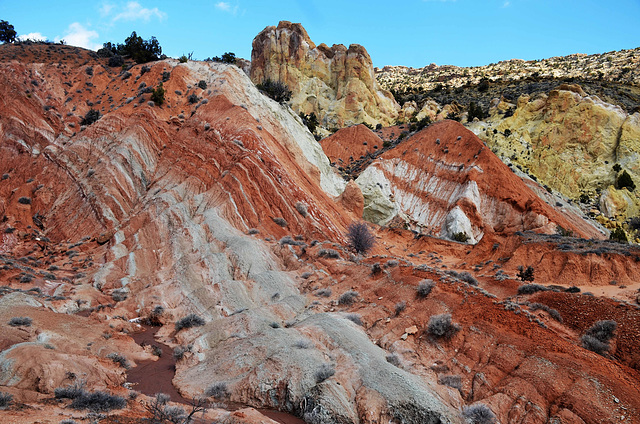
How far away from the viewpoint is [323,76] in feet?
259

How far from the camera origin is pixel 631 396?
891 centimetres

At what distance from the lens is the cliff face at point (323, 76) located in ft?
243

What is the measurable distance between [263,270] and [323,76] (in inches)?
2657

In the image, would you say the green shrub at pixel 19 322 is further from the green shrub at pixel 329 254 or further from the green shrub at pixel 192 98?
the green shrub at pixel 192 98

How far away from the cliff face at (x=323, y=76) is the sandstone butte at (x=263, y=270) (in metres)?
35.1

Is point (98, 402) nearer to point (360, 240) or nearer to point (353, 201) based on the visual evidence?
point (360, 240)

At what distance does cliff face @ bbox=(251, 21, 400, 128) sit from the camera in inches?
2916

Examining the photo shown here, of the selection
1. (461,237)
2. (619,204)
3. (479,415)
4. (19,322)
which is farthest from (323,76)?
(479,415)

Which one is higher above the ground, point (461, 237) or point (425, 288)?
point (461, 237)

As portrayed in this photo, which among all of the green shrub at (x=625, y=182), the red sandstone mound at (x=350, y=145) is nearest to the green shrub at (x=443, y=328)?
the green shrub at (x=625, y=182)

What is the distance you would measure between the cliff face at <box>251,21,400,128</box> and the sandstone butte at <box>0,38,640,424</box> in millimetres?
35122

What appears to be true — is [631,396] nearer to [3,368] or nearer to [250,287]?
[250,287]

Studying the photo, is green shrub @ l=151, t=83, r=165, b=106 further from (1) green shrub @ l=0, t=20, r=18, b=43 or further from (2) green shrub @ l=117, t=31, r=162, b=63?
(1) green shrub @ l=0, t=20, r=18, b=43

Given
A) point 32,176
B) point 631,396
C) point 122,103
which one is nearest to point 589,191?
point 631,396
